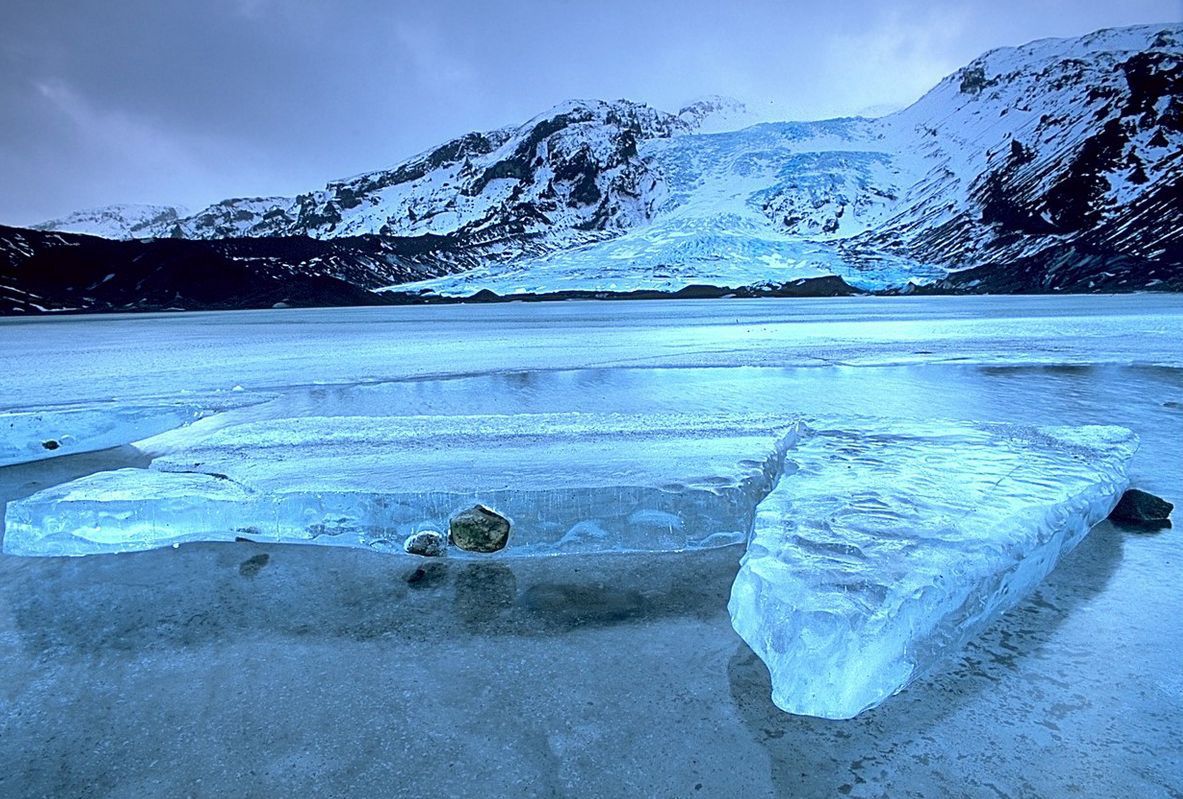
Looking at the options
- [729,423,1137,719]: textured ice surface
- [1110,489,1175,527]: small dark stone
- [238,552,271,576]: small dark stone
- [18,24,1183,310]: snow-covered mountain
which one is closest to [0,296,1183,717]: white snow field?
[729,423,1137,719]: textured ice surface

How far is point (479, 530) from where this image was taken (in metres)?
3.80

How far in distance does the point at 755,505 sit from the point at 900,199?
138m

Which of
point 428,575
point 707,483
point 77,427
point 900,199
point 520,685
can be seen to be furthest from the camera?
point 900,199

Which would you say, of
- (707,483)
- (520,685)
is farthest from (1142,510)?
(520,685)

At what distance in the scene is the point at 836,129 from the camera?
443 feet

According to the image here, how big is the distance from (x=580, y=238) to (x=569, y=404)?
478ft

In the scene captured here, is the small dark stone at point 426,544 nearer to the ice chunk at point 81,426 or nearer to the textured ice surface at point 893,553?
the textured ice surface at point 893,553

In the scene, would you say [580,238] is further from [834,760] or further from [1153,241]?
[834,760]

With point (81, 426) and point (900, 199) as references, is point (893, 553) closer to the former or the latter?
point (81, 426)

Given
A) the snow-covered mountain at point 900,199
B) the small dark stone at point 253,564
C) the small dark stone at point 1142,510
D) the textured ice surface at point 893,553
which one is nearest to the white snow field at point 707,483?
the textured ice surface at point 893,553

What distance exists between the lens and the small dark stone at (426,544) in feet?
12.3

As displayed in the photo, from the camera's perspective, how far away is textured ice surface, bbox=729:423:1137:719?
227 cm

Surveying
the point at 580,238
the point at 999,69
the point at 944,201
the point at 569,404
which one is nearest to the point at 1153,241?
the point at 944,201

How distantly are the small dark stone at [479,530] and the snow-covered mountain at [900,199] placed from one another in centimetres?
8869
